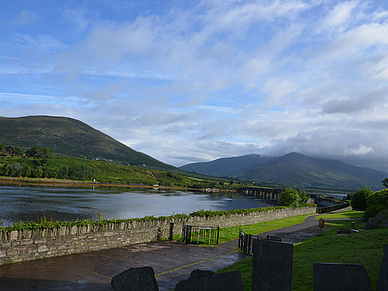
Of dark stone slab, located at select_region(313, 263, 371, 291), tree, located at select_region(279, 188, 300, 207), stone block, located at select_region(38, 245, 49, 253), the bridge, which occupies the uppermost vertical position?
dark stone slab, located at select_region(313, 263, 371, 291)

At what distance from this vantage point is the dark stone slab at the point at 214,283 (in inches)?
241

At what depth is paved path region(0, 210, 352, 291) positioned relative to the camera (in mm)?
9664

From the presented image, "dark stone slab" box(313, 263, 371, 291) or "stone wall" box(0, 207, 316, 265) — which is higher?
"dark stone slab" box(313, 263, 371, 291)

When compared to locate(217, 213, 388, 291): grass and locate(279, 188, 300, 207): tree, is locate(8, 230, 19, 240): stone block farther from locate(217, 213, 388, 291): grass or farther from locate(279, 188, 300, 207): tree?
locate(279, 188, 300, 207): tree

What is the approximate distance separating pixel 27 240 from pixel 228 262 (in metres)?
8.68

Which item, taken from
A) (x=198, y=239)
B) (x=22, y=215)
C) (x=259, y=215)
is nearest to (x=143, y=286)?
(x=198, y=239)

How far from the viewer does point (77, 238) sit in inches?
524

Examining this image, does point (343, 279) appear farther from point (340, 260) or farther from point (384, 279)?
point (340, 260)

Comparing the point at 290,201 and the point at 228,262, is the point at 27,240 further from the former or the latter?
the point at 290,201

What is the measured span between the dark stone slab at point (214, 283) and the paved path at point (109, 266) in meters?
4.25

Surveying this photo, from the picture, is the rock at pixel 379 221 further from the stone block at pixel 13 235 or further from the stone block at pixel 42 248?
the stone block at pixel 13 235

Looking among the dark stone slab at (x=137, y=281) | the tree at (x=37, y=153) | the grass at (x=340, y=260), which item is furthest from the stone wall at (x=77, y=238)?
the tree at (x=37, y=153)

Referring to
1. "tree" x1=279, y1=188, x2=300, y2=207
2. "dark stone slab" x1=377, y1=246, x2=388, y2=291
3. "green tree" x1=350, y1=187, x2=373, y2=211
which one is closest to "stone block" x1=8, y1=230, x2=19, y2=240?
"dark stone slab" x1=377, y1=246, x2=388, y2=291

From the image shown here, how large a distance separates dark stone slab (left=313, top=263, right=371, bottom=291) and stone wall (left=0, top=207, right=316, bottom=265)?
10517 mm
